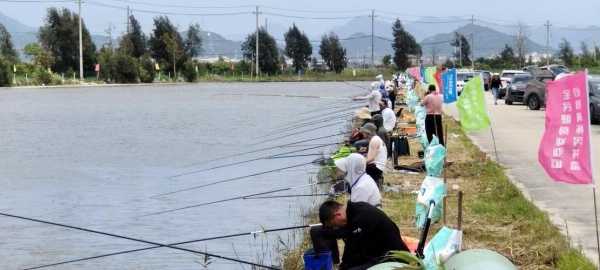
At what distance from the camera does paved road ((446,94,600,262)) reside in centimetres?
1110

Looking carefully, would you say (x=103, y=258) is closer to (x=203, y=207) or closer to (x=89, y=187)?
(x=203, y=207)

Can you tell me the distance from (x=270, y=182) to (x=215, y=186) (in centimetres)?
107

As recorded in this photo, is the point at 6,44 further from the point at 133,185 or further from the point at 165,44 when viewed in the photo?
the point at 133,185

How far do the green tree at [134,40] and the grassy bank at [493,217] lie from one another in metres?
83.2

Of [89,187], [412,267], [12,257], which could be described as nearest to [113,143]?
[89,187]

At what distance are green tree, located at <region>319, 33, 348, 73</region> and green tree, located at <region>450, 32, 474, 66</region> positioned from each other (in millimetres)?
13838

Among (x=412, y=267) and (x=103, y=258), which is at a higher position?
(x=412, y=267)

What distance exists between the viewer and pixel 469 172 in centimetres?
1655

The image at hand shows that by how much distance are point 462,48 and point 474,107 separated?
108m

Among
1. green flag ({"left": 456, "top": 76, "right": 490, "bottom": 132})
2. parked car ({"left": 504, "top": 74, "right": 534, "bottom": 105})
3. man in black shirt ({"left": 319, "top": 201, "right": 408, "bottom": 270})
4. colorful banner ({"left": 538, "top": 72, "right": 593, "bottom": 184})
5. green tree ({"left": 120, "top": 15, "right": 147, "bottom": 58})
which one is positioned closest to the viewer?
colorful banner ({"left": 538, "top": 72, "right": 593, "bottom": 184})

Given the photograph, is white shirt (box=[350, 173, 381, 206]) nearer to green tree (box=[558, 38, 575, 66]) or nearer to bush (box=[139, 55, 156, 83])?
bush (box=[139, 55, 156, 83])

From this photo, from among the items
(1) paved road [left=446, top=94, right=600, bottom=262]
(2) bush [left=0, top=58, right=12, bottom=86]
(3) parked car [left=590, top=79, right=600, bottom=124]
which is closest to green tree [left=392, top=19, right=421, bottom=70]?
(2) bush [left=0, top=58, right=12, bottom=86]

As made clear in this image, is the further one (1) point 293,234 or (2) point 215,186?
(2) point 215,186

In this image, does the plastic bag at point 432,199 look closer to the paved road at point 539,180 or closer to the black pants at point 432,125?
the paved road at point 539,180
